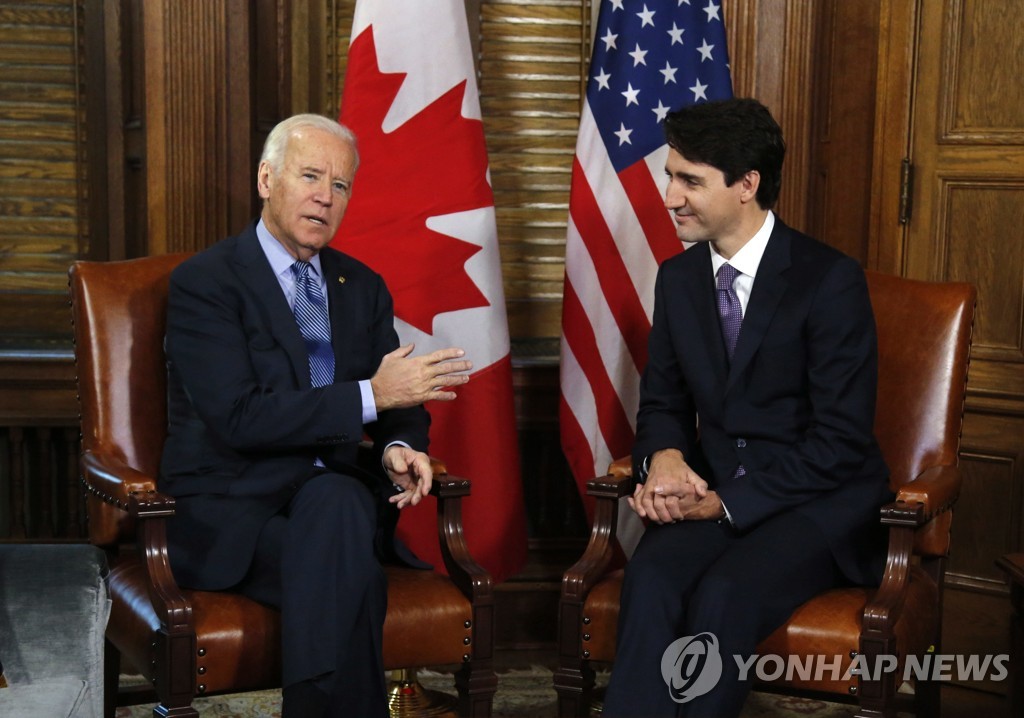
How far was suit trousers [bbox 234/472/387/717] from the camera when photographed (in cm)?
233

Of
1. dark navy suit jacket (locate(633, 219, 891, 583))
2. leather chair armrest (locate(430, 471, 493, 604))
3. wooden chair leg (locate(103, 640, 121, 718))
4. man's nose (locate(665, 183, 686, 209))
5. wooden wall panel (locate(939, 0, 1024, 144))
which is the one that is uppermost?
wooden wall panel (locate(939, 0, 1024, 144))

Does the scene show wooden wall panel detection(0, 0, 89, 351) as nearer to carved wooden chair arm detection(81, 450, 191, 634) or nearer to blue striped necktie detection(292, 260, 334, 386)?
blue striped necktie detection(292, 260, 334, 386)

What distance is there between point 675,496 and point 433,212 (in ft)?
3.81

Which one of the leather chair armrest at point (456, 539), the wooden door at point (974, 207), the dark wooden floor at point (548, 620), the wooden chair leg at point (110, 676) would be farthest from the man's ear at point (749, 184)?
the wooden chair leg at point (110, 676)

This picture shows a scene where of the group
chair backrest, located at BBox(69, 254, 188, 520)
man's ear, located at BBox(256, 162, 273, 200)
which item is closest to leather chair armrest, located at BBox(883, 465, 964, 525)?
man's ear, located at BBox(256, 162, 273, 200)

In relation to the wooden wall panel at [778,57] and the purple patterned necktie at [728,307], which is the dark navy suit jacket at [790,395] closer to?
the purple patterned necktie at [728,307]

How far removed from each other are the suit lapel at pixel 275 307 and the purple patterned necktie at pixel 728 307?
93 cm

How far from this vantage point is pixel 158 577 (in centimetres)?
240

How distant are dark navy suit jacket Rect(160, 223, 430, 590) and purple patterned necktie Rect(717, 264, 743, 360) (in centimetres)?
72

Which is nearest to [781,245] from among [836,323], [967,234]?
[836,323]

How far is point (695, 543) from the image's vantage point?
258 centimetres

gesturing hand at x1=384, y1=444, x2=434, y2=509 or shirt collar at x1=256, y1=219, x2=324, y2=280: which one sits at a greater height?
shirt collar at x1=256, y1=219, x2=324, y2=280

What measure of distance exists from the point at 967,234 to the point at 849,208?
0.38m

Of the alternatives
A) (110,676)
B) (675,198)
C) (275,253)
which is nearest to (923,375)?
(675,198)
